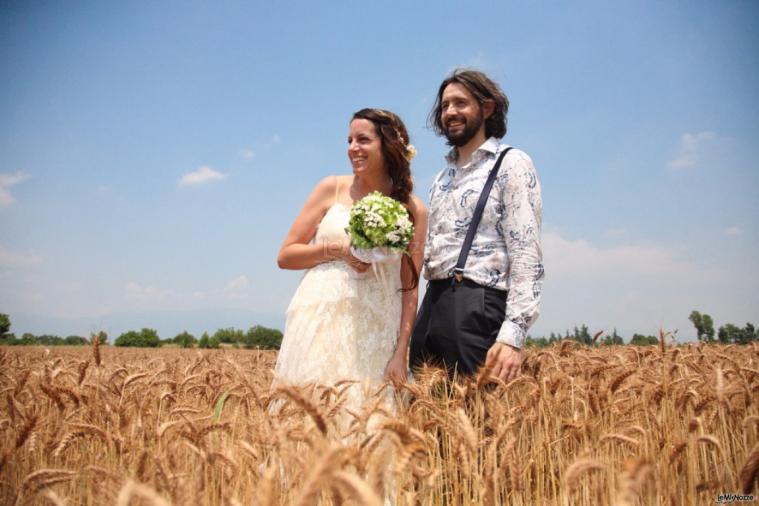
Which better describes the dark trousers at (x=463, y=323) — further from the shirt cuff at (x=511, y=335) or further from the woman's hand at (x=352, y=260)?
the woman's hand at (x=352, y=260)

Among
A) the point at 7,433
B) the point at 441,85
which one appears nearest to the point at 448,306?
the point at 441,85

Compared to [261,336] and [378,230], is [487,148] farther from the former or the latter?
[261,336]

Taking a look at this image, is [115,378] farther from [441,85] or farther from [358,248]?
[441,85]

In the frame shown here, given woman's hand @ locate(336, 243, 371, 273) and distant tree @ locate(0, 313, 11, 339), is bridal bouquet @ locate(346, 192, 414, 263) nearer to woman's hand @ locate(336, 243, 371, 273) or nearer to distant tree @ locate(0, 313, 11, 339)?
woman's hand @ locate(336, 243, 371, 273)

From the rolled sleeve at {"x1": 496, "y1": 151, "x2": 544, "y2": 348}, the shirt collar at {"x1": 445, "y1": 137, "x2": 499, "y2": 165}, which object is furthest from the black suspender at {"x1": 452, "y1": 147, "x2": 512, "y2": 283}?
the shirt collar at {"x1": 445, "y1": 137, "x2": 499, "y2": 165}

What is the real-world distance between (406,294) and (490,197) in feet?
3.45

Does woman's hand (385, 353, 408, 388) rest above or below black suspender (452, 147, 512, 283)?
below

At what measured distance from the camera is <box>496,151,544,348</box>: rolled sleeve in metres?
3.49

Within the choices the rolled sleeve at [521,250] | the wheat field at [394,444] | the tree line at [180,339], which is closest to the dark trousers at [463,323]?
the rolled sleeve at [521,250]

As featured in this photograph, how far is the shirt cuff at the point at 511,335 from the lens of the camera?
3447 mm

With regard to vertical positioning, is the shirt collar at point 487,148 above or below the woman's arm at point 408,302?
above

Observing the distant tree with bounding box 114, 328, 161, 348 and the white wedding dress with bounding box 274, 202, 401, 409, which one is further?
the distant tree with bounding box 114, 328, 161, 348

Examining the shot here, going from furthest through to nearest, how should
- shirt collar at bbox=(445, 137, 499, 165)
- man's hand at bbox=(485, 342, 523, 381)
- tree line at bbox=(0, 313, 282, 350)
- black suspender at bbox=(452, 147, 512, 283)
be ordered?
tree line at bbox=(0, 313, 282, 350) → shirt collar at bbox=(445, 137, 499, 165) → black suspender at bbox=(452, 147, 512, 283) → man's hand at bbox=(485, 342, 523, 381)

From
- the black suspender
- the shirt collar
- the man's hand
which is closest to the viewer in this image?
the man's hand
